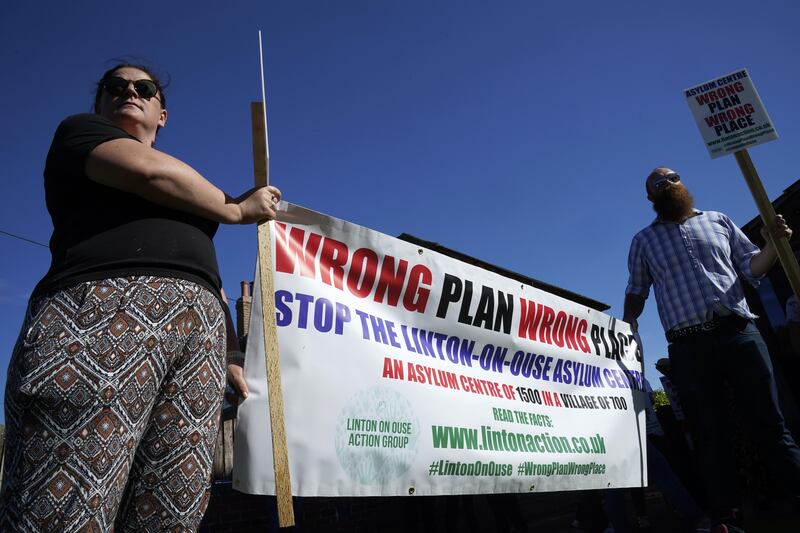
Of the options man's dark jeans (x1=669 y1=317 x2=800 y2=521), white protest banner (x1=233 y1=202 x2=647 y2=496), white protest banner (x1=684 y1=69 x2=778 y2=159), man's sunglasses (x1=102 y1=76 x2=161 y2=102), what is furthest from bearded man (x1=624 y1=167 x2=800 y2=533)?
man's sunglasses (x1=102 y1=76 x2=161 y2=102)

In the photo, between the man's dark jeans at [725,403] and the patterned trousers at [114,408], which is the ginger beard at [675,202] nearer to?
the man's dark jeans at [725,403]

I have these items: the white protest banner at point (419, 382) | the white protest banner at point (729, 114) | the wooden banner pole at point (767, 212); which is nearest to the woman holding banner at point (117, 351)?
the white protest banner at point (419, 382)

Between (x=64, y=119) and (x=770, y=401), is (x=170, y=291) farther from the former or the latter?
(x=770, y=401)

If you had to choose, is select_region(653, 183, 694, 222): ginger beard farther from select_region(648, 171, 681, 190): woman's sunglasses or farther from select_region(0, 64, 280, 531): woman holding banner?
select_region(0, 64, 280, 531): woman holding banner

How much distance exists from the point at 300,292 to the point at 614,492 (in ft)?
8.91

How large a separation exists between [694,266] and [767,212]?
58cm

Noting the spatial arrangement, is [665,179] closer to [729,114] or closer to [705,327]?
[729,114]

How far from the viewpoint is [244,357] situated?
2127 mm

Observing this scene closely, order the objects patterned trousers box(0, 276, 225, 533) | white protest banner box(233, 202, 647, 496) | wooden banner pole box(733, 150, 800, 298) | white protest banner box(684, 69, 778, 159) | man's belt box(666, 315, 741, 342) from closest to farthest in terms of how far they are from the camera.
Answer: patterned trousers box(0, 276, 225, 533) < white protest banner box(233, 202, 647, 496) < man's belt box(666, 315, 741, 342) < wooden banner pole box(733, 150, 800, 298) < white protest banner box(684, 69, 778, 159)

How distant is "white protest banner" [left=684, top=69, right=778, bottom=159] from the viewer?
373 cm

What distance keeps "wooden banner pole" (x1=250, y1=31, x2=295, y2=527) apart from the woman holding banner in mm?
251

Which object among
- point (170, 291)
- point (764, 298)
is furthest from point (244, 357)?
point (764, 298)

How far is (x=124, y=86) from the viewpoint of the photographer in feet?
5.93

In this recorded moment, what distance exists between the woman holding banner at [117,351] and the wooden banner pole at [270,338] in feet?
0.82
